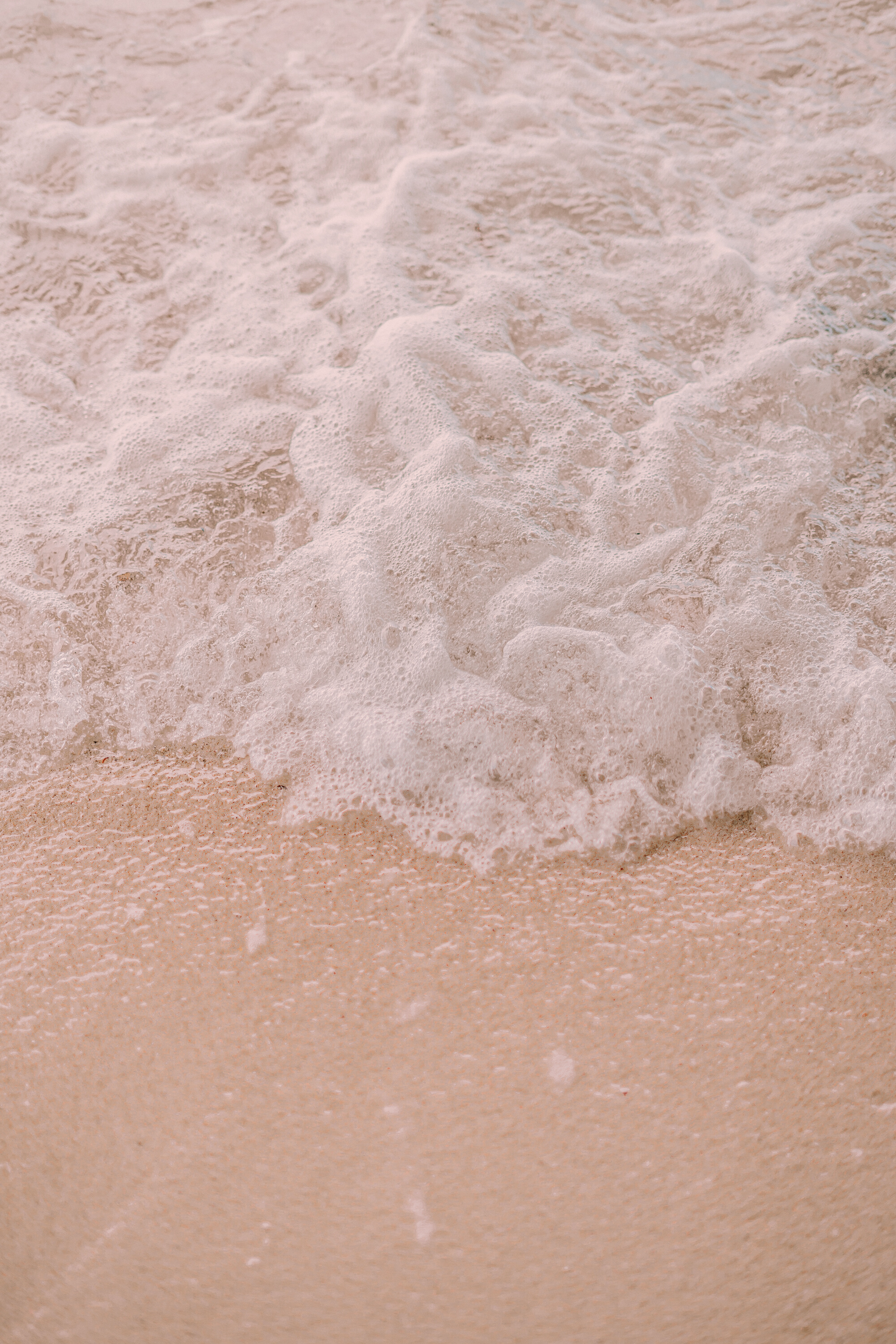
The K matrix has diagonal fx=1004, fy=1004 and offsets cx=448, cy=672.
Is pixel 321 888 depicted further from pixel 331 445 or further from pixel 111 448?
pixel 111 448

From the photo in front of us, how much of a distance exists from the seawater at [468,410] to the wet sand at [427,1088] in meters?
0.14

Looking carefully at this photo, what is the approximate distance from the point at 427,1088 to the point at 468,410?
4.75 ft

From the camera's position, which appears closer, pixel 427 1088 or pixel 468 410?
A: pixel 427 1088

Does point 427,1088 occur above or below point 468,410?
below

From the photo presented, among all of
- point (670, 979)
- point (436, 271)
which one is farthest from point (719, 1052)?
point (436, 271)

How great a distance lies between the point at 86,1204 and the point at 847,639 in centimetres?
153

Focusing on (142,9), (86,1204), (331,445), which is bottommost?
(86,1204)

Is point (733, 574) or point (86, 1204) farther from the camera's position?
point (733, 574)

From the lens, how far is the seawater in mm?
1769

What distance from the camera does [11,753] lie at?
1.80 meters

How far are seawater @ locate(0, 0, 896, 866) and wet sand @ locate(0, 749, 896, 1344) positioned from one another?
0.14 m

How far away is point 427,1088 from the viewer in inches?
54.7

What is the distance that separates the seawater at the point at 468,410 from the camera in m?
1.77

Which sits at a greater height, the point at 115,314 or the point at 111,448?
the point at 115,314
